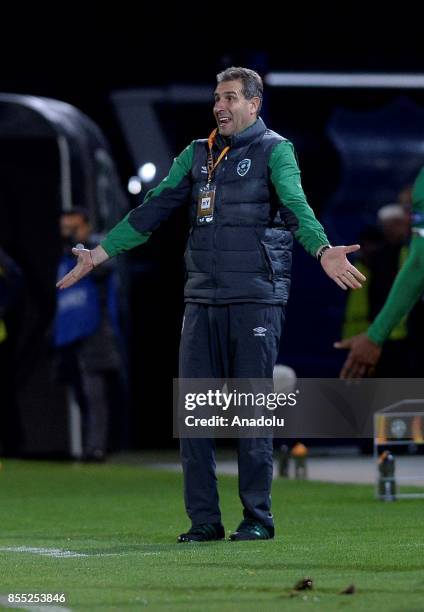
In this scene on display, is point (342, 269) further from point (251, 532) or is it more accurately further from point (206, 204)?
point (251, 532)

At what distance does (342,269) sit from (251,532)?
4.48ft

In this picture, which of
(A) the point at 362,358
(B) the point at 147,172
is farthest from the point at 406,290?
(B) the point at 147,172

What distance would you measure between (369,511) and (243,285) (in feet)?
7.99

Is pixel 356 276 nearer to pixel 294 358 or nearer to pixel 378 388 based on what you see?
pixel 378 388

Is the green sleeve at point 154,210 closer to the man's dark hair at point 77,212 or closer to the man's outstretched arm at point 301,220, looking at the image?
the man's outstretched arm at point 301,220

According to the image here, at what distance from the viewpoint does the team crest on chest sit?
8.66 metres

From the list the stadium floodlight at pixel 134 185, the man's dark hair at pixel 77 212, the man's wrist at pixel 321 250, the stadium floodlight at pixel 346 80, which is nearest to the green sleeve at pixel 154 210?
the man's wrist at pixel 321 250

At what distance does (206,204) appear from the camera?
8664 mm

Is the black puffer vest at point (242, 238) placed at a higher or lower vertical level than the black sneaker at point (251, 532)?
higher

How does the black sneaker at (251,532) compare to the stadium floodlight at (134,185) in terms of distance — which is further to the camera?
the stadium floodlight at (134,185)

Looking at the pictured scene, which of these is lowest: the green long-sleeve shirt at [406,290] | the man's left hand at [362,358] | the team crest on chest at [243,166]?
the man's left hand at [362,358]

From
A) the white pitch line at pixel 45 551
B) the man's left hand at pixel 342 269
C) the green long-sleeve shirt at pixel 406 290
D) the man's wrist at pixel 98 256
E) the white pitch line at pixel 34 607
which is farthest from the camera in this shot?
the man's wrist at pixel 98 256

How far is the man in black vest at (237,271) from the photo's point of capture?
860 cm

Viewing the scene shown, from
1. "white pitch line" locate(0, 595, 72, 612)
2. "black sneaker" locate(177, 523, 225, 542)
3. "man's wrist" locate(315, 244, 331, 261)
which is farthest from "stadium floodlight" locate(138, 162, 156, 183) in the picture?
"white pitch line" locate(0, 595, 72, 612)
